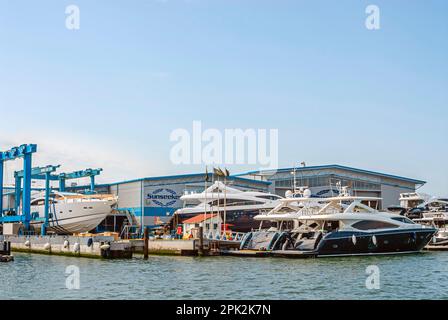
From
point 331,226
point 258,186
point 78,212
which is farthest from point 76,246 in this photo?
point 258,186

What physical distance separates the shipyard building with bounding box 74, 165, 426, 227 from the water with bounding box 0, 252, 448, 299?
100 feet

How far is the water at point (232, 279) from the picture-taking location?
21688 mm

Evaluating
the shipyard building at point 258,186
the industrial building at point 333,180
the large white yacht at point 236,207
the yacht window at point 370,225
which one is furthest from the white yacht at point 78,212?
the yacht window at point 370,225

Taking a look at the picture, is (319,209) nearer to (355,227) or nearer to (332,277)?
(355,227)

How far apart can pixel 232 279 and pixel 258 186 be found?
157ft

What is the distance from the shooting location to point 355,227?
128 feet

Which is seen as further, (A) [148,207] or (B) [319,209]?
(A) [148,207]

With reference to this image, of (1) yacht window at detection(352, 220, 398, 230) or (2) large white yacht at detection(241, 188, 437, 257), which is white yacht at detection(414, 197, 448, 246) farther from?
(1) yacht window at detection(352, 220, 398, 230)

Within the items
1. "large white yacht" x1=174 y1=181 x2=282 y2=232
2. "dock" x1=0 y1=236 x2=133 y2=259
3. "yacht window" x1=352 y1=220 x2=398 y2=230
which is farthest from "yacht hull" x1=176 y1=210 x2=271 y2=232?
"yacht window" x1=352 y1=220 x2=398 y2=230

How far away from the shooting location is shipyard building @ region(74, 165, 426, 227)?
67.2 meters

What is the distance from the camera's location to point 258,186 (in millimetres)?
73312

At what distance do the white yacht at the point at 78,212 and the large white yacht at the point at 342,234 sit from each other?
27.0 meters

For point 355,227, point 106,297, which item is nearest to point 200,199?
point 355,227
